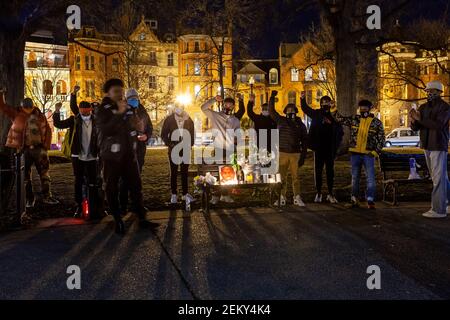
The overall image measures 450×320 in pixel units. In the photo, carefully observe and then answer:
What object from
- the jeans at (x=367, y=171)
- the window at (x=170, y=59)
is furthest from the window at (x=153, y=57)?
the jeans at (x=367, y=171)

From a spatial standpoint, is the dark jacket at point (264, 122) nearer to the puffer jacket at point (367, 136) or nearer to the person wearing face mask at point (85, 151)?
the puffer jacket at point (367, 136)

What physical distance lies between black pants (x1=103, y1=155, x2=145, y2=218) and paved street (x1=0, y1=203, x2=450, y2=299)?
39 centimetres

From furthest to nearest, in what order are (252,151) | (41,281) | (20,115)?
(252,151), (20,115), (41,281)

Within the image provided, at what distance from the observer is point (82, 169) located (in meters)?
9.44

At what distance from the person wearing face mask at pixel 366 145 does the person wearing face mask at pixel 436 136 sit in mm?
950

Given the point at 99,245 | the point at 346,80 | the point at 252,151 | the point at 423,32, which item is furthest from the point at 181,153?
the point at 423,32

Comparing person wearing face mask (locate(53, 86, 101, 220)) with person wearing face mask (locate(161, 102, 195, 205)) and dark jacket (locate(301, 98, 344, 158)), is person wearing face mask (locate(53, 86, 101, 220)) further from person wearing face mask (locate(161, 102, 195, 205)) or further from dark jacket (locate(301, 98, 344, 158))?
dark jacket (locate(301, 98, 344, 158))

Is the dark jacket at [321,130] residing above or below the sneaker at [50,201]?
above

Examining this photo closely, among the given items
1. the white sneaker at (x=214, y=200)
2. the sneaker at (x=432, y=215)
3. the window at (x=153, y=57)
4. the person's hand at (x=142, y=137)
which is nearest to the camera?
the person's hand at (x=142, y=137)

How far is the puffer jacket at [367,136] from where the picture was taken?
981cm

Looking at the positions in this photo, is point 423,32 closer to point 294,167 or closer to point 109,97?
point 294,167

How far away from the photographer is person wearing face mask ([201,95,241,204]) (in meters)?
10.5

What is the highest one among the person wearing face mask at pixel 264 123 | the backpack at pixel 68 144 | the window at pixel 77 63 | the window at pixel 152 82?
the window at pixel 77 63
